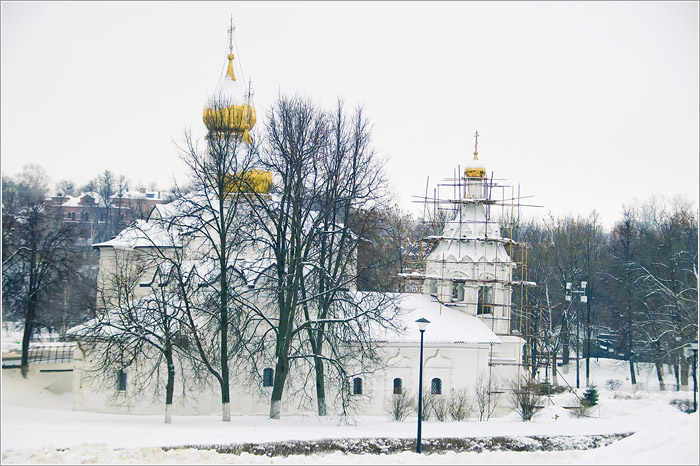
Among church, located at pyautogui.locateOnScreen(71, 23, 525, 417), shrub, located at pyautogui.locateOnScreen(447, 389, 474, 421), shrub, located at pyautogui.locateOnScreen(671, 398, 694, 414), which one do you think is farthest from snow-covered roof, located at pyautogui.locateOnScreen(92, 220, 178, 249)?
shrub, located at pyautogui.locateOnScreen(671, 398, 694, 414)

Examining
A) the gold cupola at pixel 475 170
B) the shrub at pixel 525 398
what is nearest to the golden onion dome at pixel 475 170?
the gold cupola at pixel 475 170

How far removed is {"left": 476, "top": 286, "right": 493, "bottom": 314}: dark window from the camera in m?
28.5

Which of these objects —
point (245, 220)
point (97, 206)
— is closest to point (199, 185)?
point (245, 220)

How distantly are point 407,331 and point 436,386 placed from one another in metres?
2.31

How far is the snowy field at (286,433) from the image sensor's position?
44.7 ft

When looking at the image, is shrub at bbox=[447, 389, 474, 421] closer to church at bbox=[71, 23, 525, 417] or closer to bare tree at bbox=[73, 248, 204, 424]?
church at bbox=[71, 23, 525, 417]

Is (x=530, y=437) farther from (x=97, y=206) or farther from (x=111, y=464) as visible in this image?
(x=97, y=206)

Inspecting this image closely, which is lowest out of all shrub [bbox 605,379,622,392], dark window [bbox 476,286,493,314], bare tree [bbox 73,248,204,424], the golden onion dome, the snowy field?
the snowy field

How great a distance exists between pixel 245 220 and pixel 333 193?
9.23 feet

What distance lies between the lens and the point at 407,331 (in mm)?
25953

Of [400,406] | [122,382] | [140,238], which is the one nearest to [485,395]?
[400,406]

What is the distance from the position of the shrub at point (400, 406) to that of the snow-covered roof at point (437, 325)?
198 centimetres

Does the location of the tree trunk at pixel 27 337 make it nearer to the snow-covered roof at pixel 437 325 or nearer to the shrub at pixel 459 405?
the snow-covered roof at pixel 437 325

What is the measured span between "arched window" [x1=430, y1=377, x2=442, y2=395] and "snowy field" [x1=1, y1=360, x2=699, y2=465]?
2513mm
